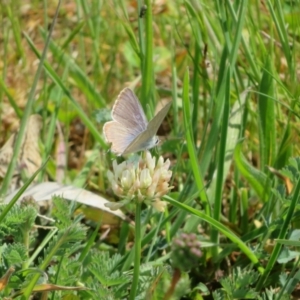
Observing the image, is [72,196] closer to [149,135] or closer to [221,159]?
[221,159]

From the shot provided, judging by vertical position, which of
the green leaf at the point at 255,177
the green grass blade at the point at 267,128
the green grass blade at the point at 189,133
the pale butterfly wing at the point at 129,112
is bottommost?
the green leaf at the point at 255,177

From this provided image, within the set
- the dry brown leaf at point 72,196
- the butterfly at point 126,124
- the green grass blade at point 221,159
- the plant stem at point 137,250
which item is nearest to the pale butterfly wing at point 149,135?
the butterfly at point 126,124

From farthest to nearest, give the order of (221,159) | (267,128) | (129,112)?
(267,128) → (221,159) → (129,112)

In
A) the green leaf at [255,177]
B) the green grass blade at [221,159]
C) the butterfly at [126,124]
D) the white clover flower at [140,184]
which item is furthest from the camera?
the green leaf at [255,177]

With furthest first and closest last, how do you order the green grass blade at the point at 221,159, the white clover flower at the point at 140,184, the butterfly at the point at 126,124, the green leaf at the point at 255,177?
the green leaf at the point at 255,177 < the green grass blade at the point at 221,159 < the butterfly at the point at 126,124 < the white clover flower at the point at 140,184

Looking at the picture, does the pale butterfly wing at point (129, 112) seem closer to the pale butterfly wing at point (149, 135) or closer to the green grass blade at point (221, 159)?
the pale butterfly wing at point (149, 135)

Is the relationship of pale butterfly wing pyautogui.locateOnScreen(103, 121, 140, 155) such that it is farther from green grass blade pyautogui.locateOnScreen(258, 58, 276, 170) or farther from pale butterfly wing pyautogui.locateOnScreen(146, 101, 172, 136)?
green grass blade pyautogui.locateOnScreen(258, 58, 276, 170)

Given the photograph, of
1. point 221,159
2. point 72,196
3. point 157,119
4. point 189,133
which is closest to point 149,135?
point 157,119
